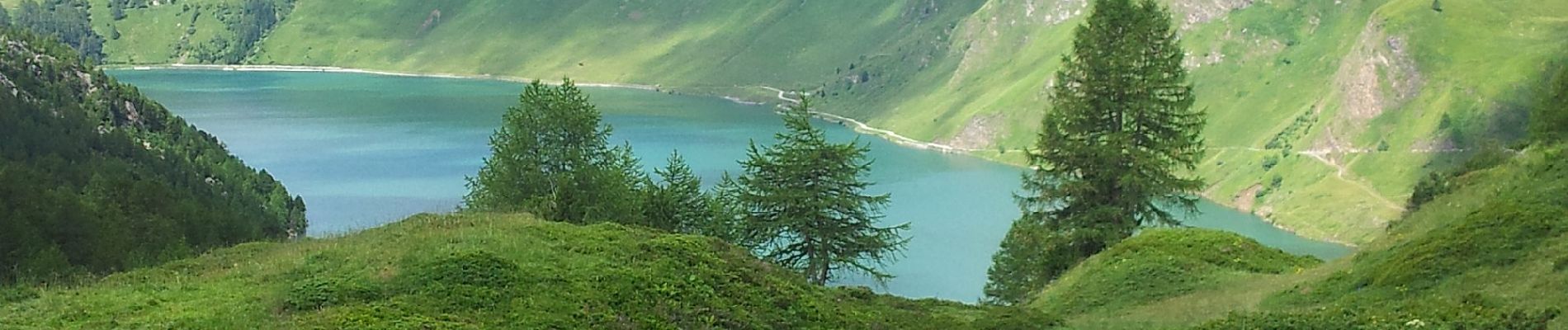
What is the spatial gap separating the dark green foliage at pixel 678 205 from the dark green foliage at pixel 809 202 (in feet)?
13.0

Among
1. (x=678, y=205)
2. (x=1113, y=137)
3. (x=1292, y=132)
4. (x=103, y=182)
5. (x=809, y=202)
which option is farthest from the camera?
(x=1292, y=132)

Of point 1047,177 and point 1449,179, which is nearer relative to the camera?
point 1449,179

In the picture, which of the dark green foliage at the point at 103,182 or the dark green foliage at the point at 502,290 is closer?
the dark green foliage at the point at 502,290

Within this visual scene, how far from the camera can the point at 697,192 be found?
52688 millimetres

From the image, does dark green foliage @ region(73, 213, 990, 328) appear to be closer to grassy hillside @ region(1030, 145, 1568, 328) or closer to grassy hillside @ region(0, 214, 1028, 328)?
grassy hillside @ region(0, 214, 1028, 328)

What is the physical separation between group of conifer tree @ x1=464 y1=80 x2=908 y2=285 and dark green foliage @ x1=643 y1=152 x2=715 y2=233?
0.15 ft

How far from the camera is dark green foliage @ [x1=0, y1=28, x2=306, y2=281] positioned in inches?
1955

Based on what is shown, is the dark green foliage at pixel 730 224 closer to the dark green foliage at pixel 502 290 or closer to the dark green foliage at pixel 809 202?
the dark green foliage at pixel 809 202

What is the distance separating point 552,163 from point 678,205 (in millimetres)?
5169

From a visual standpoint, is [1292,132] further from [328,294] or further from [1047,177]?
[328,294]

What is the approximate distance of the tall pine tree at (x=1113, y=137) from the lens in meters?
45.3

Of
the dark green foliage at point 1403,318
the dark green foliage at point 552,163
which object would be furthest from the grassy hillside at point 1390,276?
the dark green foliage at point 552,163

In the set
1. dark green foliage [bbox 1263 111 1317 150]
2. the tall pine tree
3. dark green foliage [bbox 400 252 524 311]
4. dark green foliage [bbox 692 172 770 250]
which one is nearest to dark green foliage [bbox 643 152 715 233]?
dark green foliage [bbox 692 172 770 250]

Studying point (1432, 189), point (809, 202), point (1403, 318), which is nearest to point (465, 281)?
point (1403, 318)
